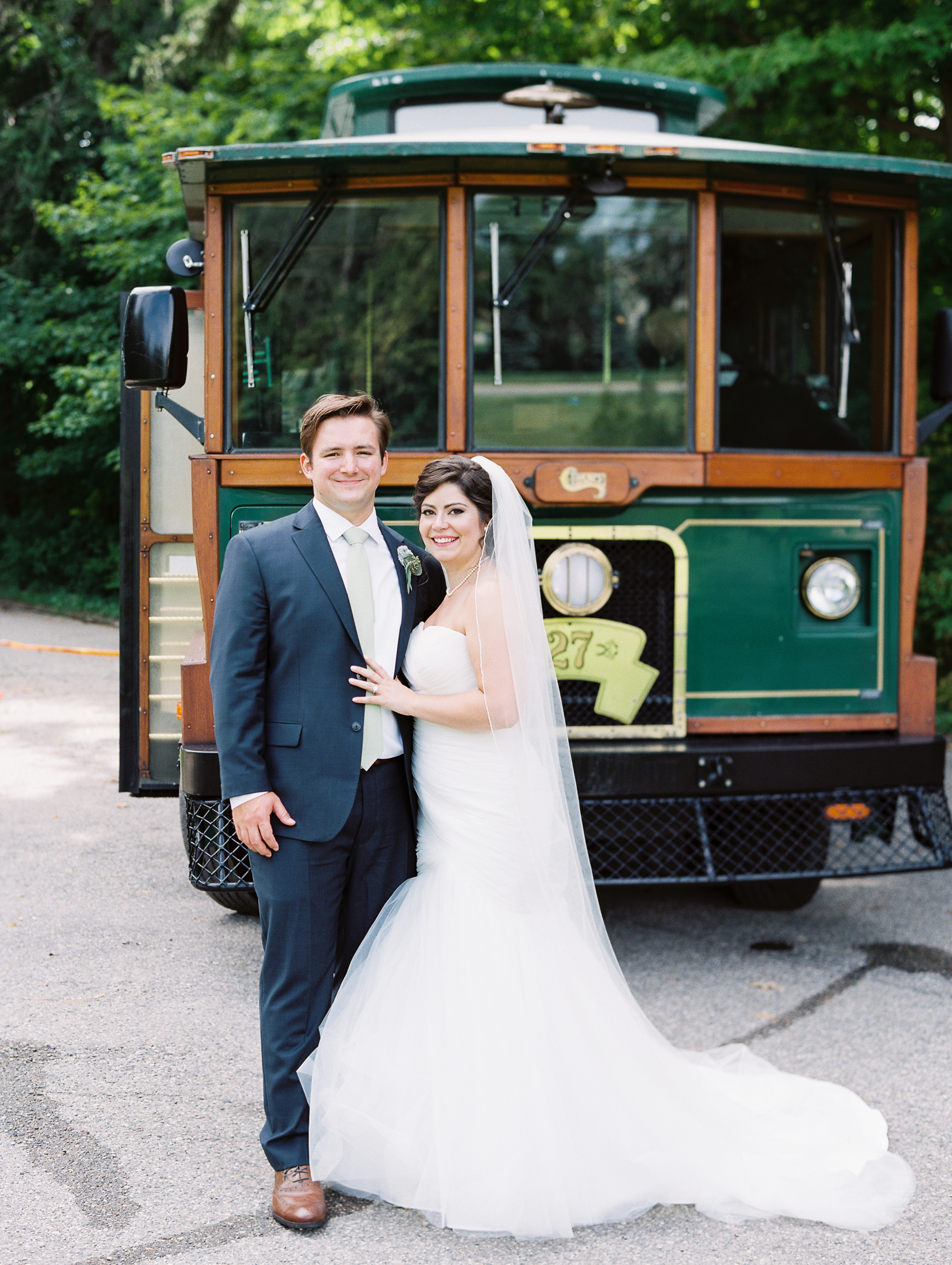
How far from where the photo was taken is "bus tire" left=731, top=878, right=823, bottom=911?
207 inches

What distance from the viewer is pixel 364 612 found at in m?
2.88

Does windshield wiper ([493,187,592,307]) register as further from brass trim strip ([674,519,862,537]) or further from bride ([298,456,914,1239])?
bride ([298,456,914,1239])

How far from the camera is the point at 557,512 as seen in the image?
13.9 feet

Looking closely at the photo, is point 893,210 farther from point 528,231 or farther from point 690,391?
point 528,231

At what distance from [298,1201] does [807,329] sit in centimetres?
388

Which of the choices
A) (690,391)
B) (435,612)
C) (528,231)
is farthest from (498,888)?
(528,231)

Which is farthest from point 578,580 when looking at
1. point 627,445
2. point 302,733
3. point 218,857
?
point 302,733

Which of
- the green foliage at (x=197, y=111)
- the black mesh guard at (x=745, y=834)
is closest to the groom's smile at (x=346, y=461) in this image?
the black mesh guard at (x=745, y=834)

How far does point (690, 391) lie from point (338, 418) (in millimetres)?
1919

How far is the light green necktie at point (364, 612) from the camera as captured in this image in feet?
9.37

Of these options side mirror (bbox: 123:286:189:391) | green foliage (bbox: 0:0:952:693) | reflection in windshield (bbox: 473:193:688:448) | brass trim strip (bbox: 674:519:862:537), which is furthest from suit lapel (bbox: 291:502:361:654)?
green foliage (bbox: 0:0:952:693)

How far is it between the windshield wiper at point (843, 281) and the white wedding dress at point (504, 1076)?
237 centimetres

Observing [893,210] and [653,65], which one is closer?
[893,210]

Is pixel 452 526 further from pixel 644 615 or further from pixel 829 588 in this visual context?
pixel 829 588
